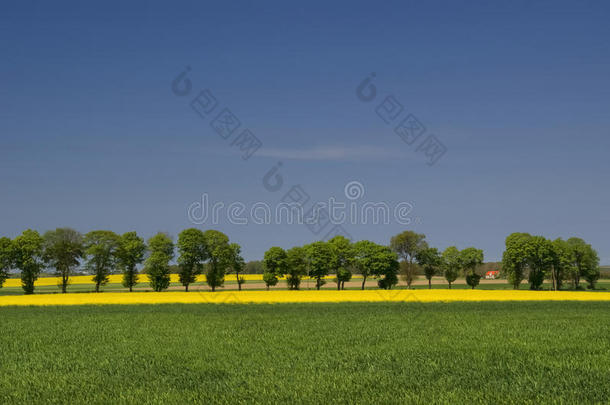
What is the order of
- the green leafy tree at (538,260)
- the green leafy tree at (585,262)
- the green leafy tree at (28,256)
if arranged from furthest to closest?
the green leafy tree at (585,262) → the green leafy tree at (538,260) → the green leafy tree at (28,256)

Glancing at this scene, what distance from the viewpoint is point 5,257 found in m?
98.2

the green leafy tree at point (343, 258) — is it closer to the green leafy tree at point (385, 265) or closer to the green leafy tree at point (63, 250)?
the green leafy tree at point (385, 265)

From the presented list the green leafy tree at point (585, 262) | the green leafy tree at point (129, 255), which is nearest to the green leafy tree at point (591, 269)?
the green leafy tree at point (585, 262)

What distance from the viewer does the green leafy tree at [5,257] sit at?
9775 cm

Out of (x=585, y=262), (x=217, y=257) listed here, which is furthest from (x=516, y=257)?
(x=217, y=257)

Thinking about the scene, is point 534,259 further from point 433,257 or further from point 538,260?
point 433,257

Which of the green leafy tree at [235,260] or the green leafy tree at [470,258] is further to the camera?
the green leafy tree at [470,258]

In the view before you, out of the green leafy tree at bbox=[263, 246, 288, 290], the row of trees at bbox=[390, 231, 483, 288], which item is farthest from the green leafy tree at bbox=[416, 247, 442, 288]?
the green leafy tree at bbox=[263, 246, 288, 290]

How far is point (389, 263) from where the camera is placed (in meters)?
110

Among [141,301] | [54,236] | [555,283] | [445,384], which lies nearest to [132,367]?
[445,384]

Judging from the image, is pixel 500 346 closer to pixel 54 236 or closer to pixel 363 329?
pixel 363 329

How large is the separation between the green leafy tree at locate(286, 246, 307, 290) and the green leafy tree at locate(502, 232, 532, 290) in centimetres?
4141

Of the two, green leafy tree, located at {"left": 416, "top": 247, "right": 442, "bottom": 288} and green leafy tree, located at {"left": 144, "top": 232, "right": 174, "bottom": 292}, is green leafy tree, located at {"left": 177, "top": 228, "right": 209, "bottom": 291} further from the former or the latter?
green leafy tree, located at {"left": 416, "top": 247, "right": 442, "bottom": 288}

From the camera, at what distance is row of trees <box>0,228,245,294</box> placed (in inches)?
3836
